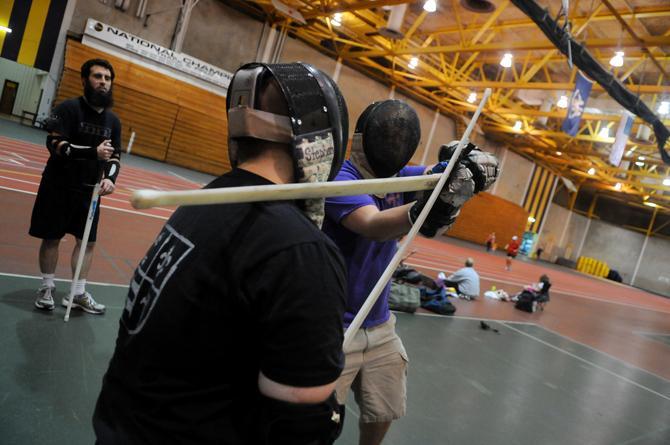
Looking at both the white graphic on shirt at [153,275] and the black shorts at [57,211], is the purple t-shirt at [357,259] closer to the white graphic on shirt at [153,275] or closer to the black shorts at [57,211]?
the white graphic on shirt at [153,275]

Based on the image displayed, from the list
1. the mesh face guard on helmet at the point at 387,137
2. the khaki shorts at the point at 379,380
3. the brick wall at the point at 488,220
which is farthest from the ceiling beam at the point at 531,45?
the brick wall at the point at 488,220

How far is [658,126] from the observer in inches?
527

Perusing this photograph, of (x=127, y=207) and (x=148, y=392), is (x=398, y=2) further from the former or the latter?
(x=148, y=392)

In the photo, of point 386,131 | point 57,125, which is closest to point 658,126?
point 386,131

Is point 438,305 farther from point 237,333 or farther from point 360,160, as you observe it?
point 237,333

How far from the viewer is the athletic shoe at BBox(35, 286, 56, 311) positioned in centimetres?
371

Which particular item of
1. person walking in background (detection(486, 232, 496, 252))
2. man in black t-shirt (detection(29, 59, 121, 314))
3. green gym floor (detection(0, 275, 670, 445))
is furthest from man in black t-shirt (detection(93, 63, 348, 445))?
person walking in background (detection(486, 232, 496, 252))

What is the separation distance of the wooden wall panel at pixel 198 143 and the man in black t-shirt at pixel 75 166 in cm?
1545

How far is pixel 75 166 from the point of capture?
3680 millimetres

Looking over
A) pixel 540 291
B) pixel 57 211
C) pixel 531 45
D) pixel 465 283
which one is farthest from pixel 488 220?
pixel 57 211

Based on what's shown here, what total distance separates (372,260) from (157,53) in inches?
685

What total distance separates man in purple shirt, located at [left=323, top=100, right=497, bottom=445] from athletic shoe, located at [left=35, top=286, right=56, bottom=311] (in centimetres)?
290

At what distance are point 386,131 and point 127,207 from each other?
7374 mm

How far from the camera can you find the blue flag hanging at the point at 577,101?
37.2 feet
